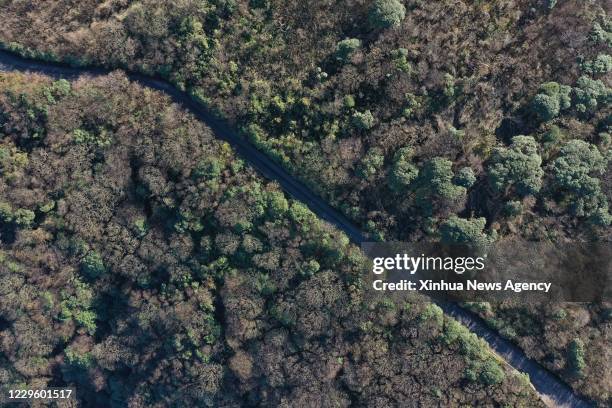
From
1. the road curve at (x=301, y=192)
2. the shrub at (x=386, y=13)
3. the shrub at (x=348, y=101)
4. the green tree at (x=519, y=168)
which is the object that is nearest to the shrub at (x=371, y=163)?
the shrub at (x=348, y=101)

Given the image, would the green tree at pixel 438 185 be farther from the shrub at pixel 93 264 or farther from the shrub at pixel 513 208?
the shrub at pixel 93 264

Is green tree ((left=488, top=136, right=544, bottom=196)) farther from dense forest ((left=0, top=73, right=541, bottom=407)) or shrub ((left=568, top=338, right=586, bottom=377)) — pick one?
shrub ((left=568, top=338, right=586, bottom=377))

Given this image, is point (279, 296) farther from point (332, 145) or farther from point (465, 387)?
point (465, 387)

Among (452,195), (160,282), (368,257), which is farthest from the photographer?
(160,282)

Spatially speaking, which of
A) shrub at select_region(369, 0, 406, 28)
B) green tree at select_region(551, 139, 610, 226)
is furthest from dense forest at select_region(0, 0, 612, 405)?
shrub at select_region(369, 0, 406, 28)

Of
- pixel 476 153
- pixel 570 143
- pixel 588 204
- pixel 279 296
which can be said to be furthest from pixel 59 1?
pixel 588 204

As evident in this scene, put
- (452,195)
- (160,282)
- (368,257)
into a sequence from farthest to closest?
(160,282) < (368,257) < (452,195)

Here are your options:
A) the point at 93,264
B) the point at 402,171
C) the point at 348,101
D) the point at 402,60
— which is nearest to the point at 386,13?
the point at 402,60
